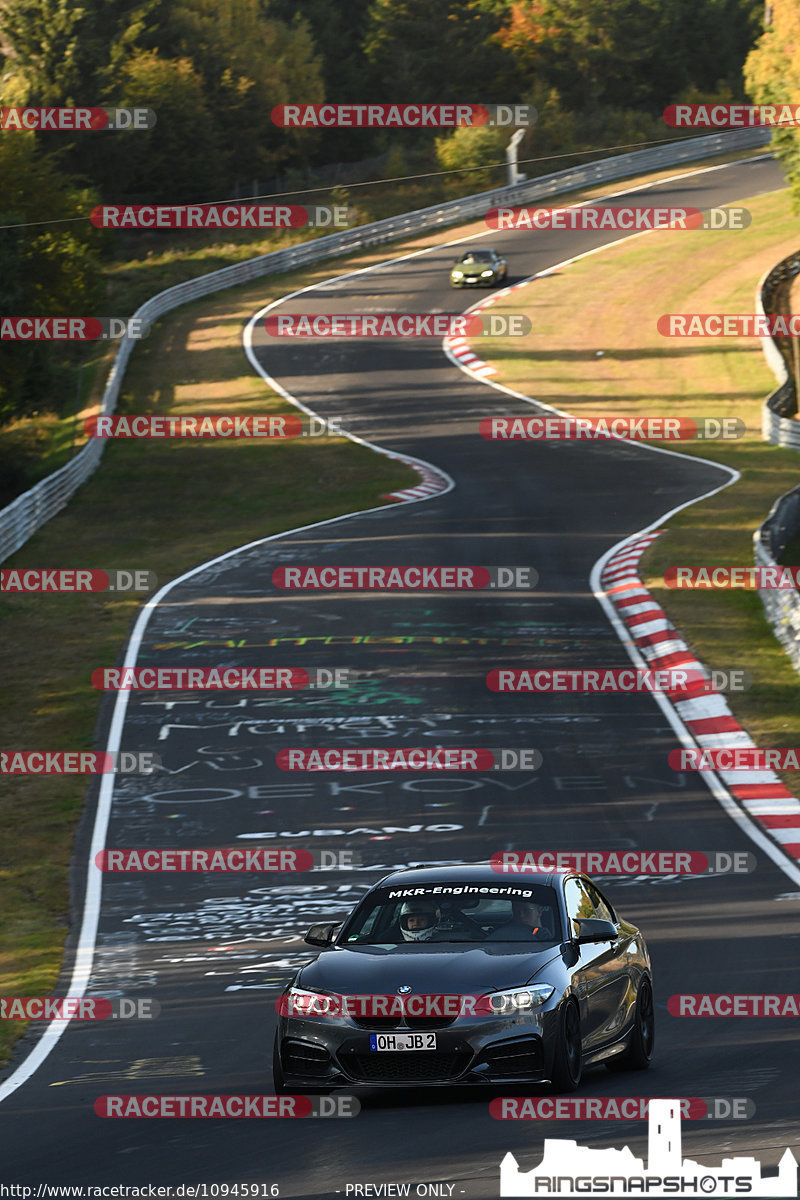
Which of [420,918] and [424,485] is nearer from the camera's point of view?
[420,918]

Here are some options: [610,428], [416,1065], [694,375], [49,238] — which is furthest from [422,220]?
[416,1065]

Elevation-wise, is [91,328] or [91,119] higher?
[91,119]

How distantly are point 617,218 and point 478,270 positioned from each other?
15.3m

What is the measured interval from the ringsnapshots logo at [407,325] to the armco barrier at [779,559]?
28.5m

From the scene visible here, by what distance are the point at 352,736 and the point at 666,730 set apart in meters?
3.88

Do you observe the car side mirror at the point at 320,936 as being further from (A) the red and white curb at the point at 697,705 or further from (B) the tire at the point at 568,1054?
(A) the red and white curb at the point at 697,705

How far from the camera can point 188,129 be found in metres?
84.4

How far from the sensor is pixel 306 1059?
29.9 feet

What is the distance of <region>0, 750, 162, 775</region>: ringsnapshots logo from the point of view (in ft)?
69.0

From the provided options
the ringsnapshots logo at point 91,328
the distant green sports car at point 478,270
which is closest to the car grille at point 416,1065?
the ringsnapshots logo at point 91,328

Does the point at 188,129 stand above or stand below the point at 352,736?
above

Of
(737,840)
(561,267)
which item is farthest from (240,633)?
(561,267)

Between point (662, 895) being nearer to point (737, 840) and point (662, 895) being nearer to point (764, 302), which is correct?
point (737, 840)

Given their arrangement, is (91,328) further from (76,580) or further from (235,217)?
(76,580)
